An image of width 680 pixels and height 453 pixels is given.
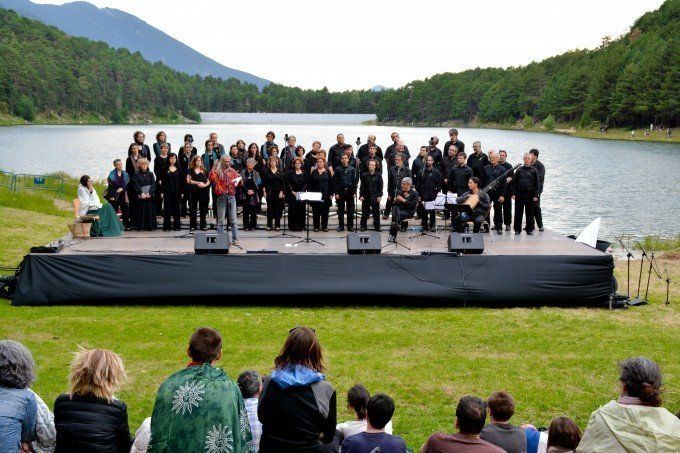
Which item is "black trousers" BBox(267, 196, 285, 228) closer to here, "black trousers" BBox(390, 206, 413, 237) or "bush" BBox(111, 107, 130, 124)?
"black trousers" BBox(390, 206, 413, 237)

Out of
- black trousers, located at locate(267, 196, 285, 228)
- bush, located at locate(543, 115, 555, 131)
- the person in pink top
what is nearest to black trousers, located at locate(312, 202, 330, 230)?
black trousers, located at locate(267, 196, 285, 228)

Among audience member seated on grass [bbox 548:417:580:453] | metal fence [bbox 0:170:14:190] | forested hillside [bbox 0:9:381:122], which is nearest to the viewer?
audience member seated on grass [bbox 548:417:580:453]

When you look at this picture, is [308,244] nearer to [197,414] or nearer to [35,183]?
[197,414]

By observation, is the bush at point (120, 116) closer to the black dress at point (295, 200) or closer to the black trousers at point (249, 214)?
the black trousers at point (249, 214)

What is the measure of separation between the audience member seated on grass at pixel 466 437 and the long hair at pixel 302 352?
38.2 inches

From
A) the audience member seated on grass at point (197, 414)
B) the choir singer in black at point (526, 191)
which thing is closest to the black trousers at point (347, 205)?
the choir singer in black at point (526, 191)

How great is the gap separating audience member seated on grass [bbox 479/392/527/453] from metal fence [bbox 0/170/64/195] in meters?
27.1

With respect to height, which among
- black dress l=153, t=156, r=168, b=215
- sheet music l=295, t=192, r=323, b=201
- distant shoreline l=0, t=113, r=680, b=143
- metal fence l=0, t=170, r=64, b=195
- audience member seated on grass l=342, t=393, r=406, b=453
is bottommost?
audience member seated on grass l=342, t=393, r=406, b=453

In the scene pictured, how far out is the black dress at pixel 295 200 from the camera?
1689 cm

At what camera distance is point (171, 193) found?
16938 mm

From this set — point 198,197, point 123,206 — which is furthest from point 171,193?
point 123,206

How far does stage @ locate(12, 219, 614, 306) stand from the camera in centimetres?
1321

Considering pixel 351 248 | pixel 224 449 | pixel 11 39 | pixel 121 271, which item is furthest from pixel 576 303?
pixel 11 39

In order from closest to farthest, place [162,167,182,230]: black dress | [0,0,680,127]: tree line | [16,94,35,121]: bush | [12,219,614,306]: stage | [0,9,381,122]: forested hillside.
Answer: [12,219,614,306]: stage, [162,167,182,230]: black dress, [0,0,680,127]: tree line, [16,94,35,121]: bush, [0,9,381,122]: forested hillside
